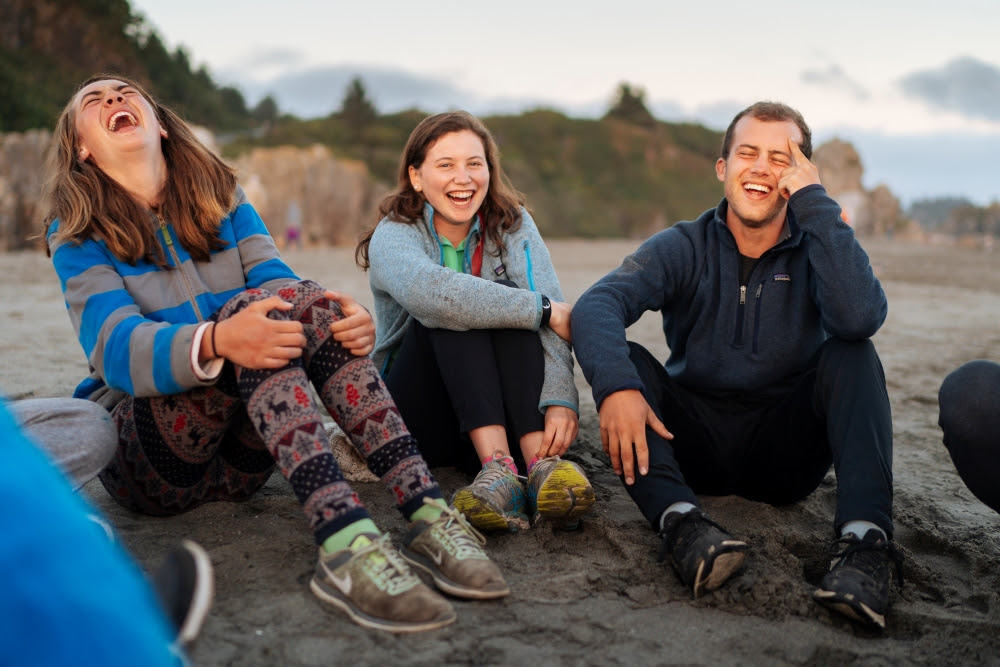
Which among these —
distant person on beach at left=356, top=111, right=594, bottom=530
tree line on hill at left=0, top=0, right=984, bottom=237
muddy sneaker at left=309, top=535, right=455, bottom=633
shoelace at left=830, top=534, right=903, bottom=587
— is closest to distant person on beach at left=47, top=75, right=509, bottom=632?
muddy sneaker at left=309, top=535, right=455, bottom=633

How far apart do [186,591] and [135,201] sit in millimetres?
1516

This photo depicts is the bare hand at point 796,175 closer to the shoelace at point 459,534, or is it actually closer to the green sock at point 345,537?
the shoelace at point 459,534

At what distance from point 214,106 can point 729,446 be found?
37.5m

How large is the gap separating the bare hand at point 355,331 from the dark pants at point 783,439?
0.90 meters

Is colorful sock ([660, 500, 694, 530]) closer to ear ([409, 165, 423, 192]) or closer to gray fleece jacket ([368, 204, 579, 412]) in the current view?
gray fleece jacket ([368, 204, 579, 412])

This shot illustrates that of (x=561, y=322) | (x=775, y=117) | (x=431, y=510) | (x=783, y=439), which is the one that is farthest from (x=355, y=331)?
(x=775, y=117)

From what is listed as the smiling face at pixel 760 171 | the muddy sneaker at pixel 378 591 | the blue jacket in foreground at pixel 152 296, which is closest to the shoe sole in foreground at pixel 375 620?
the muddy sneaker at pixel 378 591

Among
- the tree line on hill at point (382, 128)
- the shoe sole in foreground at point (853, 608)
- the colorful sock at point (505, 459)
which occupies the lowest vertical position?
the shoe sole in foreground at point (853, 608)

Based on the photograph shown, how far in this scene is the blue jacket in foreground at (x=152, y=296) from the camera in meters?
2.13

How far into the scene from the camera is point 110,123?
249cm

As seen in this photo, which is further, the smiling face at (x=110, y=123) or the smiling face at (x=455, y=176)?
the smiling face at (x=455, y=176)

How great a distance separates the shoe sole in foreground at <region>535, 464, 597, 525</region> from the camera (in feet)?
8.25

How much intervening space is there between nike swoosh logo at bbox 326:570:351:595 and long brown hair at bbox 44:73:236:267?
1.15 m

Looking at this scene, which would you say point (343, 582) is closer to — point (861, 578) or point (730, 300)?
point (861, 578)
